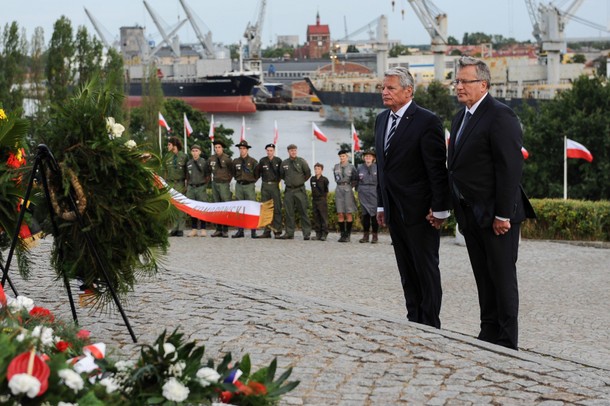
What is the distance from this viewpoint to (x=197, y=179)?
774 inches

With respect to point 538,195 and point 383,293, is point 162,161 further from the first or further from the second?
point 538,195

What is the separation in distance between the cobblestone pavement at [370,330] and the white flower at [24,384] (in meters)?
2.03

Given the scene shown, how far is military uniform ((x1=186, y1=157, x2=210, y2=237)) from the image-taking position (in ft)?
64.5

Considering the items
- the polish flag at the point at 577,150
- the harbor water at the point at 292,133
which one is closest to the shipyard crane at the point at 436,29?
the harbor water at the point at 292,133

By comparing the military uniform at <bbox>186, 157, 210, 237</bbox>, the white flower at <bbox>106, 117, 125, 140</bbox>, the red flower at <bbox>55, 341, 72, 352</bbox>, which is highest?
the white flower at <bbox>106, 117, 125, 140</bbox>

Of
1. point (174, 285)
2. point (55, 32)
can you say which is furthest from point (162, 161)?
point (55, 32)

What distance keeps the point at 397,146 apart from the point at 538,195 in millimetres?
25215

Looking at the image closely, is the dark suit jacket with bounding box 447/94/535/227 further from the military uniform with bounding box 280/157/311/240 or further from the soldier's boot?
the military uniform with bounding box 280/157/311/240

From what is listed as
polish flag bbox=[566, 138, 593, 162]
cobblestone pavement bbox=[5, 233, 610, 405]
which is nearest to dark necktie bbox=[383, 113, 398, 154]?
cobblestone pavement bbox=[5, 233, 610, 405]

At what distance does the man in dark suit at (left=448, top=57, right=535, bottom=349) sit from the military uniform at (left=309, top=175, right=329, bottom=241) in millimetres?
11596

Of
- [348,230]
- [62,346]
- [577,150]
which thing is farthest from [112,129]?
[577,150]

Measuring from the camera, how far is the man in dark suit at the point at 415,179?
771cm

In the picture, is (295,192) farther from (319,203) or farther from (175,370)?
(175,370)

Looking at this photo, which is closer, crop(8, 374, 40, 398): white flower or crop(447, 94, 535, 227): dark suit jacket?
crop(8, 374, 40, 398): white flower
